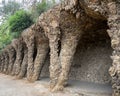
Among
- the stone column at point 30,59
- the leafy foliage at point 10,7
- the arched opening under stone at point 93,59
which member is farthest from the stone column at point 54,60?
the leafy foliage at point 10,7

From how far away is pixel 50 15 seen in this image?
10.4 metres

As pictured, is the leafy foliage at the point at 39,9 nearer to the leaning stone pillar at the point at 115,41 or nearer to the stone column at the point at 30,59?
the stone column at the point at 30,59

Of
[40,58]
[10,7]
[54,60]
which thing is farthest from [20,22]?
[10,7]

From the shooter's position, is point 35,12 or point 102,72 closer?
point 102,72

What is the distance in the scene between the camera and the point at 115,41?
261 inches

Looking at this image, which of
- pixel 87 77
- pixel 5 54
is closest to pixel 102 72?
pixel 87 77

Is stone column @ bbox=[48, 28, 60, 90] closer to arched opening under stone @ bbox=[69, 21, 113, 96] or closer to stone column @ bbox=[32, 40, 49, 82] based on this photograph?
arched opening under stone @ bbox=[69, 21, 113, 96]

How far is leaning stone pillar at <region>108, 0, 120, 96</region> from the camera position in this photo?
21.0 feet

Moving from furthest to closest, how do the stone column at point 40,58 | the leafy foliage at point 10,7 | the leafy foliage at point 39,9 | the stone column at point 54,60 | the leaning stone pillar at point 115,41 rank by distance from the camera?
the leafy foliage at point 10,7
the leafy foliage at point 39,9
the stone column at point 40,58
the stone column at point 54,60
the leaning stone pillar at point 115,41

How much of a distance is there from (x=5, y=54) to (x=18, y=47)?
648 centimetres

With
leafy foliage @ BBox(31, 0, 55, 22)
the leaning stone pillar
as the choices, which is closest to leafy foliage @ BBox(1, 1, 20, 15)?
leafy foliage @ BBox(31, 0, 55, 22)

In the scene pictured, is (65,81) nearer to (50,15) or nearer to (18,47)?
(50,15)

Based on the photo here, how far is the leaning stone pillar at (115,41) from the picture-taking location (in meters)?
6.41

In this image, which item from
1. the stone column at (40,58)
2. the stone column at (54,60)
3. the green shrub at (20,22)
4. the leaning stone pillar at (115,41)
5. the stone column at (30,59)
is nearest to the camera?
the leaning stone pillar at (115,41)
